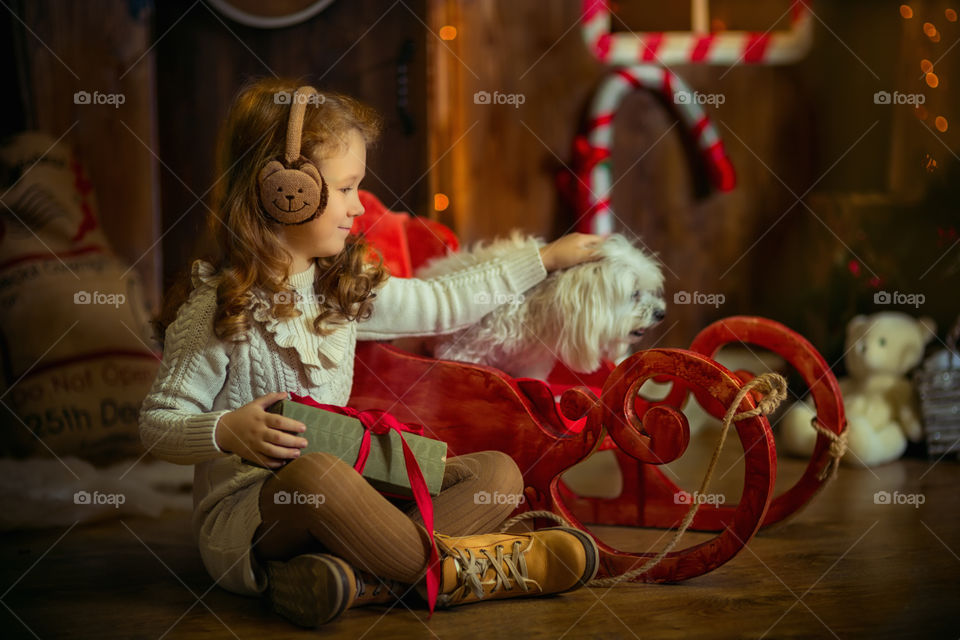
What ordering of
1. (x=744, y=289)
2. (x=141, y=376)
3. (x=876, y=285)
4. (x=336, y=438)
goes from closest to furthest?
1. (x=336, y=438)
2. (x=141, y=376)
3. (x=876, y=285)
4. (x=744, y=289)

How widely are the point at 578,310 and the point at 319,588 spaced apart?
67 centimetres

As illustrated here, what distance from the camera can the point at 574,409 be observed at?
4.91ft

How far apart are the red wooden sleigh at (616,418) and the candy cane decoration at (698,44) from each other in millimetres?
1555

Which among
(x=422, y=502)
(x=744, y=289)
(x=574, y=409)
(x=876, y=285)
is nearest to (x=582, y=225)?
(x=744, y=289)

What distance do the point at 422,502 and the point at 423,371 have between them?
333 mm

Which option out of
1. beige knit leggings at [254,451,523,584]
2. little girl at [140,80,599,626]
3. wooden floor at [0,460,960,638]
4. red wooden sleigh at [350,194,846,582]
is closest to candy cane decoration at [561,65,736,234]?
red wooden sleigh at [350,194,846,582]

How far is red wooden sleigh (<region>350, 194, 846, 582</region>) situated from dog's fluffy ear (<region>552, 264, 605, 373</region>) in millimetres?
84

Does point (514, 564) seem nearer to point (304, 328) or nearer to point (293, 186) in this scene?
point (304, 328)

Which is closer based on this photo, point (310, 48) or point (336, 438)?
point (336, 438)

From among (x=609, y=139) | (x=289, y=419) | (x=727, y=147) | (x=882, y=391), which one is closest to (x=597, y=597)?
(x=289, y=419)

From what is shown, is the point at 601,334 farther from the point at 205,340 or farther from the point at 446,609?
the point at 205,340

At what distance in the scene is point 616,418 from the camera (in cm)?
144

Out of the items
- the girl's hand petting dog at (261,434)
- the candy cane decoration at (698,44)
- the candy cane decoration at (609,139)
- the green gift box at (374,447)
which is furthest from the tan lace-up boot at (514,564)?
the candy cane decoration at (698,44)

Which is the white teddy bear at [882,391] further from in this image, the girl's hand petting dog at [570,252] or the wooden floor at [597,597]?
the girl's hand petting dog at [570,252]
